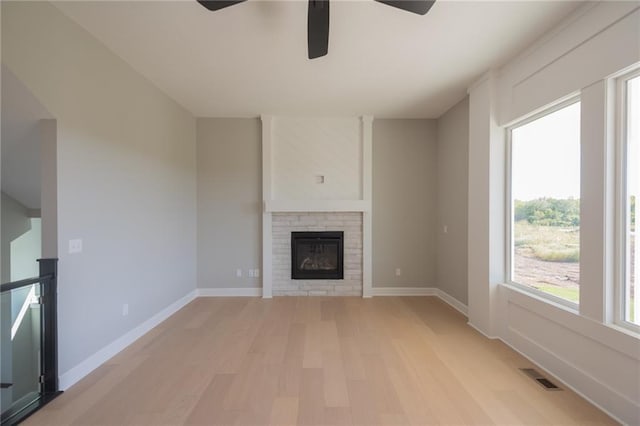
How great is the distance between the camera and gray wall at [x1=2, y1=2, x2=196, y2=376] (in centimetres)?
200

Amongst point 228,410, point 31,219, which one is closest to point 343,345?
point 228,410

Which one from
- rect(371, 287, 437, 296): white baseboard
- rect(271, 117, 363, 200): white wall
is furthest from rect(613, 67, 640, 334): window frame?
rect(271, 117, 363, 200): white wall

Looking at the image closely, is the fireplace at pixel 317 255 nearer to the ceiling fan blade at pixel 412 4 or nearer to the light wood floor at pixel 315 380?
the light wood floor at pixel 315 380

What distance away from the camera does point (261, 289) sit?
14.7 ft

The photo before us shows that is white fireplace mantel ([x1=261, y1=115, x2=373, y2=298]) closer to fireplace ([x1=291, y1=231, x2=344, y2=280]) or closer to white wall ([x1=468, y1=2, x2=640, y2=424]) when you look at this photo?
fireplace ([x1=291, y1=231, x2=344, y2=280])

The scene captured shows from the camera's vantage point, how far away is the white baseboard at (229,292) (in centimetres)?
446

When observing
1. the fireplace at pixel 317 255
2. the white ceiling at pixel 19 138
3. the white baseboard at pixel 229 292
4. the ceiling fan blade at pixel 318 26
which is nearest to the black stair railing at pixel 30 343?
the white ceiling at pixel 19 138

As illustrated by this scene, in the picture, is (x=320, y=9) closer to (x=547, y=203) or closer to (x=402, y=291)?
(x=547, y=203)

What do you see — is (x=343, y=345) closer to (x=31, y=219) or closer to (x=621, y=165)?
(x=621, y=165)

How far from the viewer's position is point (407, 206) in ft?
15.0

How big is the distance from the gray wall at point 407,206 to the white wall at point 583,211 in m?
1.58

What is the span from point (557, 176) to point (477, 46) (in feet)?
4.51

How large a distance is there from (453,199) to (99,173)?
4289 mm

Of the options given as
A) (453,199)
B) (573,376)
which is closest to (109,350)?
(573,376)
